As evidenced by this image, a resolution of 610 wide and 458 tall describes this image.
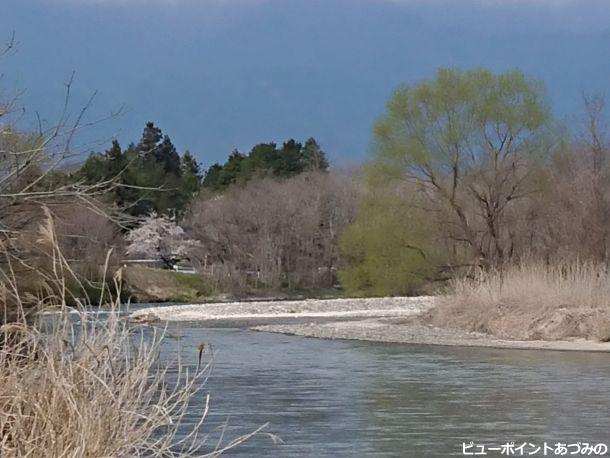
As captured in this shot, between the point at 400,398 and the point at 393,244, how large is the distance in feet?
104

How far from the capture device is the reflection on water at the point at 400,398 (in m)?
11.6

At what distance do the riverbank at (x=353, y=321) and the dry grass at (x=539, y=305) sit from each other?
1.60 feet

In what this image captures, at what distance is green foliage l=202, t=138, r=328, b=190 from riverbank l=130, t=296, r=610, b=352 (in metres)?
35.6

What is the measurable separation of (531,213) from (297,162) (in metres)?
40.4

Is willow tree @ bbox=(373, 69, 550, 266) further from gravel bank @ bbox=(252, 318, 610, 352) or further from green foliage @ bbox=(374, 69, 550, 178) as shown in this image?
gravel bank @ bbox=(252, 318, 610, 352)

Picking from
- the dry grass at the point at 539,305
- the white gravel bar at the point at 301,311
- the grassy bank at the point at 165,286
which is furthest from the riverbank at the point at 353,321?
the grassy bank at the point at 165,286

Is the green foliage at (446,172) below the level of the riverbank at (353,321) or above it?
above

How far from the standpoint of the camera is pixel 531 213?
46625 millimetres

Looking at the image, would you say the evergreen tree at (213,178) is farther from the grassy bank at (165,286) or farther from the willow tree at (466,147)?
the willow tree at (466,147)

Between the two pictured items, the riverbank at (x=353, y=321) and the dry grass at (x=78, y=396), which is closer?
the dry grass at (x=78, y=396)

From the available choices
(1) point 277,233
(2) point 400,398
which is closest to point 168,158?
(1) point 277,233

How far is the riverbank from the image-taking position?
25.8 metres

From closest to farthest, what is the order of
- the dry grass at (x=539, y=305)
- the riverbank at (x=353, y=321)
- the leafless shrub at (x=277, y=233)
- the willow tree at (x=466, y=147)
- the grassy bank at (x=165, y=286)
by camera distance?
the riverbank at (x=353, y=321), the dry grass at (x=539, y=305), the willow tree at (x=466, y=147), the grassy bank at (x=165, y=286), the leafless shrub at (x=277, y=233)

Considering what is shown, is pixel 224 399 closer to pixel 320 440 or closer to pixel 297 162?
pixel 320 440
